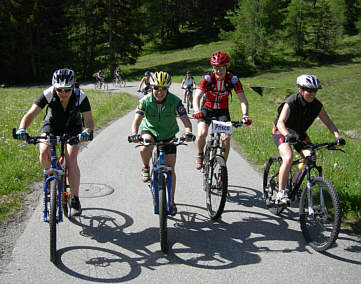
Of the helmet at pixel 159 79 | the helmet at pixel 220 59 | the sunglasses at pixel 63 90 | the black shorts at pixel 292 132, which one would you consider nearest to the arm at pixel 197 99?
the helmet at pixel 220 59

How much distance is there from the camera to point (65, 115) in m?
5.46

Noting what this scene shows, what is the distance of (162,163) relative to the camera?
5102 millimetres

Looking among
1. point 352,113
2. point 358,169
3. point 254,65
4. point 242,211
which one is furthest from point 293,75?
point 242,211

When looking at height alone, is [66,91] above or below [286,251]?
above

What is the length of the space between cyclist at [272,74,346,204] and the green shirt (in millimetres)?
1551

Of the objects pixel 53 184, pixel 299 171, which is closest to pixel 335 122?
pixel 299 171

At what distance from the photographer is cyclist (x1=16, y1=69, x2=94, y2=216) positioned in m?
5.12

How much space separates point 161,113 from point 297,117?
205 centimetres

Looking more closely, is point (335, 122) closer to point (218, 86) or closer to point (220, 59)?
point (218, 86)

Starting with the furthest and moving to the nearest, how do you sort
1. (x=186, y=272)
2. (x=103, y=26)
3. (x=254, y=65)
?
(x=254, y=65)
(x=103, y=26)
(x=186, y=272)

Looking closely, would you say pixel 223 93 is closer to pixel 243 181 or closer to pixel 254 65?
pixel 243 181

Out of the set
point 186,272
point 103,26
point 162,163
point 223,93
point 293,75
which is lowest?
point 186,272

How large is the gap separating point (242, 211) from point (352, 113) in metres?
24.8

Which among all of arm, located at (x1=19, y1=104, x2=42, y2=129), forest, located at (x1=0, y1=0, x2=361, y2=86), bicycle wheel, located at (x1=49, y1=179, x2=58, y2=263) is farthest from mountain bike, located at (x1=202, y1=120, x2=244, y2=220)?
forest, located at (x1=0, y1=0, x2=361, y2=86)
